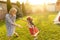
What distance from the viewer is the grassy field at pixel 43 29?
3.54 m

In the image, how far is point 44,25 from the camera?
411 centimetres

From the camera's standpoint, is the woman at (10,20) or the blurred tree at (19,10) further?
the blurred tree at (19,10)

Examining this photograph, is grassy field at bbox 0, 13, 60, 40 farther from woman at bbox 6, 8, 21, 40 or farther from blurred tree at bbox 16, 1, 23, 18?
woman at bbox 6, 8, 21, 40

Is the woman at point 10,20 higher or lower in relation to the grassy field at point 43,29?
higher

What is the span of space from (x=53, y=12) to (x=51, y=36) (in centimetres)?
114

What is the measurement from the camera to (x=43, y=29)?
389 cm

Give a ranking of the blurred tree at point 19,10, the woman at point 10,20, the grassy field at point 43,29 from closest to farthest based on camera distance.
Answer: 1. the woman at point 10,20
2. the grassy field at point 43,29
3. the blurred tree at point 19,10

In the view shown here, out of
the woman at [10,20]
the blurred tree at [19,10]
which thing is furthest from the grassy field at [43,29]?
the woman at [10,20]

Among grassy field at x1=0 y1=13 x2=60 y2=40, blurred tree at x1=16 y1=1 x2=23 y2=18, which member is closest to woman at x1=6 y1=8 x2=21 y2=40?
grassy field at x1=0 y1=13 x2=60 y2=40

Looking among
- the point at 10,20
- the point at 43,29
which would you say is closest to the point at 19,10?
the point at 43,29

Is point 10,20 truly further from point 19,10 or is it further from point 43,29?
point 19,10

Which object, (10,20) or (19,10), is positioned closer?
(10,20)

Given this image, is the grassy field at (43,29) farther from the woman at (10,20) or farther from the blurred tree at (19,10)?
the woman at (10,20)

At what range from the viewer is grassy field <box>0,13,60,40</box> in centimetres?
354
